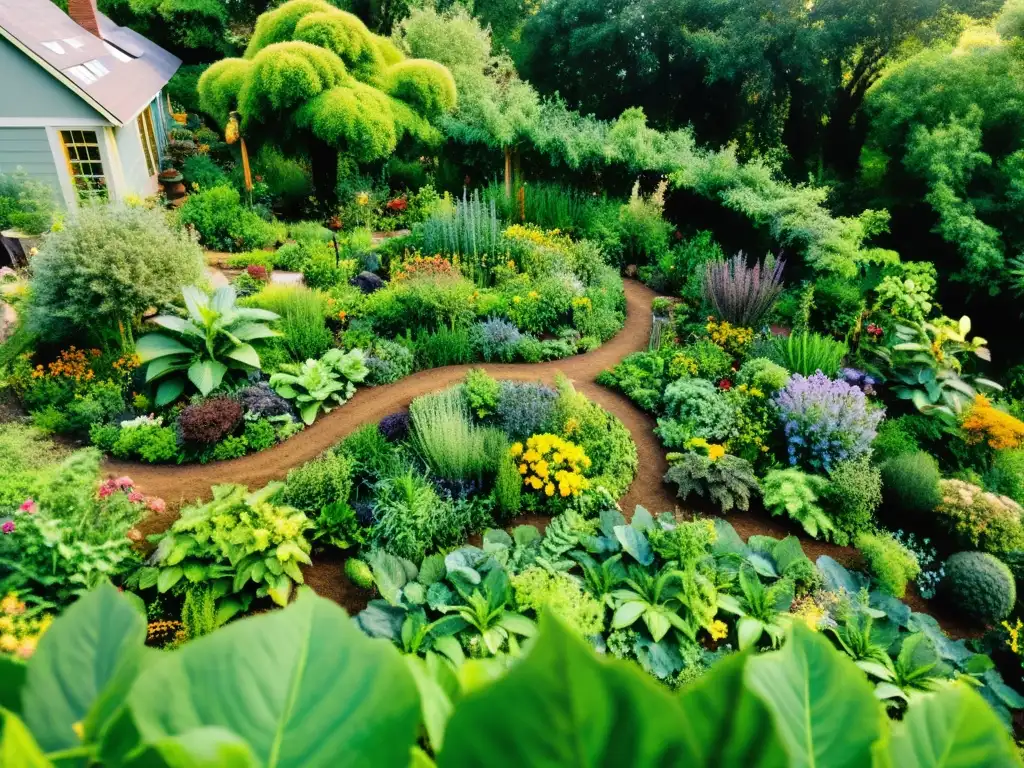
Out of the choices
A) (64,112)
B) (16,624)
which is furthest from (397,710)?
(64,112)

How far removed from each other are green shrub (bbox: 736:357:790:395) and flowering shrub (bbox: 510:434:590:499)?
2155 mm

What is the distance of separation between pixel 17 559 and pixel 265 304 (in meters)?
4.49

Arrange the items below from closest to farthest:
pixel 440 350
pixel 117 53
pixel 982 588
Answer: pixel 982 588, pixel 440 350, pixel 117 53

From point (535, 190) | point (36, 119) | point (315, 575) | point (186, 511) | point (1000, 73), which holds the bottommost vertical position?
point (315, 575)

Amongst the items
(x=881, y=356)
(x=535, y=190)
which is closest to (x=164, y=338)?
(x=535, y=190)

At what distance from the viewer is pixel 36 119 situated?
1118 cm

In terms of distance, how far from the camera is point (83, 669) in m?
0.59

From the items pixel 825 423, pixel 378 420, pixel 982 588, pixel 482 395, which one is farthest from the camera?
pixel 378 420

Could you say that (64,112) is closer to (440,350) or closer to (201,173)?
(201,173)

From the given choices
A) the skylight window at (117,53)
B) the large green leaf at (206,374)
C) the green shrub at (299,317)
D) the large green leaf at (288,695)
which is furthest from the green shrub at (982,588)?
the skylight window at (117,53)

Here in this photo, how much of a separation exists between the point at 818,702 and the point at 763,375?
6.41m

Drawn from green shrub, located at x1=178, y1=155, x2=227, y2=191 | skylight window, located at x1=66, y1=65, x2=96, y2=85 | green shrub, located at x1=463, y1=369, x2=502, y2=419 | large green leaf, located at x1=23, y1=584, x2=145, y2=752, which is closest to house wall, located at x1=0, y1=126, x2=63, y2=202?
skylight window, located at x1=66, y1=65, x2=96, y2=85

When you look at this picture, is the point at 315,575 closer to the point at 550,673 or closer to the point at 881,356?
the point at 550,673

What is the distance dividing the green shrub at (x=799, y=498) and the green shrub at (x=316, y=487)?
3562mm
